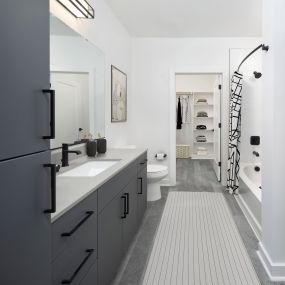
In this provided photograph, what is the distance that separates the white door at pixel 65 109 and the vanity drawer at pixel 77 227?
2.92 ft

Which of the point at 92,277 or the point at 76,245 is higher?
the point at 76,245

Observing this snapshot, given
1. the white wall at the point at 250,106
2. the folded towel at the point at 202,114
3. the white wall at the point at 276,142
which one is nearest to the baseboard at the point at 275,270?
the white wall at the point at 276,142

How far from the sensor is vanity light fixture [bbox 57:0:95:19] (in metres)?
2.43

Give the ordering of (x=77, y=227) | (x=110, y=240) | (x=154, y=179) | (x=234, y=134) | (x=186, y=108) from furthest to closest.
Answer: (x=186, y=108), (x=234, y=134), (x=154, y=179), (x=110, y=240), (x=77, y=227)

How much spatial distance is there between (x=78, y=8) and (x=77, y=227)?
77.2 inches

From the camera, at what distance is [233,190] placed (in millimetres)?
4668

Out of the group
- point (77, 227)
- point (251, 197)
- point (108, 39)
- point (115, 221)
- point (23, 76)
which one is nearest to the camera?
point (23, 76)

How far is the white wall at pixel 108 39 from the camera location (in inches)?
106

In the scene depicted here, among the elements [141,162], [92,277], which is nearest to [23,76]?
[92,277]

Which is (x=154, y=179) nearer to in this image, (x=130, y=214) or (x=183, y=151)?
(x=130, y=214)

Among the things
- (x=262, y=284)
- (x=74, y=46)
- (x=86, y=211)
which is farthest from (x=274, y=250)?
(x=74, y=46)

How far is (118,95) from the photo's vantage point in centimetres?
423

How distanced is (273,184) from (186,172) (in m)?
4.38

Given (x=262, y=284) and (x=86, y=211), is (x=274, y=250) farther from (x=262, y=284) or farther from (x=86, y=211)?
(x=86, y=211)
